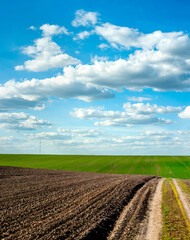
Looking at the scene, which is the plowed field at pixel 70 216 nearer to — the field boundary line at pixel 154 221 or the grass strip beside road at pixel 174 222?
the field boundary line at pixel 154 221

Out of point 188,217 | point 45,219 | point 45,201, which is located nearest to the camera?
point 45,219

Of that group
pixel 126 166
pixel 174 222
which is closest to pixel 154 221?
pixel 174 222

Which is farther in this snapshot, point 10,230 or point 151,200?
point 151,200

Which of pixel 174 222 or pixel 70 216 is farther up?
pixel 70 216

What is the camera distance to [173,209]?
17.9 metres

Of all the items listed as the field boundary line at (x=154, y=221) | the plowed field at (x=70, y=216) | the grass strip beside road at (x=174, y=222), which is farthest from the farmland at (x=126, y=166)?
the plowed field at (x=70, y=216)

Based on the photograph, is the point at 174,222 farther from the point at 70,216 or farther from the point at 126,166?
the point at 126,166

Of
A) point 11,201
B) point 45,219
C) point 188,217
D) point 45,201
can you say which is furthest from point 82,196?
point 188,217

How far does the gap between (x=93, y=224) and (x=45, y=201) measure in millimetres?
6587

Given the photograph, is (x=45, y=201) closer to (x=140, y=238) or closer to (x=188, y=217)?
(x=140, y=238)

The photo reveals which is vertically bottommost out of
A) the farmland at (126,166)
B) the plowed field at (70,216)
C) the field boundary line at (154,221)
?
Answer: the farmland at (126,166)

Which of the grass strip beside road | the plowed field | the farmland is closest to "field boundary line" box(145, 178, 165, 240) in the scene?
the grass strip beside road

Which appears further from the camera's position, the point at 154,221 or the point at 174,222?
the point at 154,221

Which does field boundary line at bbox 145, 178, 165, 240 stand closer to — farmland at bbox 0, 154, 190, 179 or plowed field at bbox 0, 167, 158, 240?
plowed field at bbox 0, 167, 158, 240
